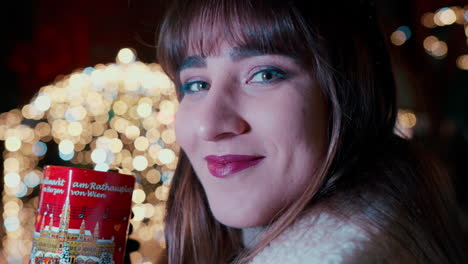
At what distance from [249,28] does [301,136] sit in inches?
8.1

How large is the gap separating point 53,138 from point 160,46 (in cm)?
124

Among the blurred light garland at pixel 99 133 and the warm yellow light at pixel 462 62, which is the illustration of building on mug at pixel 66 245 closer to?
the blurred light garland at pixel 99 133

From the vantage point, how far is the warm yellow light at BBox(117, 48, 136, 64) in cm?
181

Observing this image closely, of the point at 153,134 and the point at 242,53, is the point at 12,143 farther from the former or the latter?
the point at 242,53

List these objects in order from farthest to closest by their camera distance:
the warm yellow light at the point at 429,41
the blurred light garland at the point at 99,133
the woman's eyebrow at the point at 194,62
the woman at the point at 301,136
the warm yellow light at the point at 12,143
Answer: the warm yellow light at the point at 429,41, the warm yellow light at the point at 12,143, the blurred light garland at the point at 99,133, the woman's eyebrow at the point at 194,62, the woman at the point at 301,136

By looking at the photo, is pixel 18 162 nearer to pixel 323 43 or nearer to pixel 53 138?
pixel 53 138

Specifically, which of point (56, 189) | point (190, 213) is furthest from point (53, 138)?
point (56, 189)

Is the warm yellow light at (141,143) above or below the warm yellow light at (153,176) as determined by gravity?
above

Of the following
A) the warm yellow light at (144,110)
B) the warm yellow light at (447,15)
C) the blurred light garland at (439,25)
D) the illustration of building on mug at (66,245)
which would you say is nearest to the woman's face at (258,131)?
the illustration of building on mug at (66,245)

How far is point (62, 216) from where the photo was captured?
0.75 metres

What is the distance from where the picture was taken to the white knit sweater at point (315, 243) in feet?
2.14

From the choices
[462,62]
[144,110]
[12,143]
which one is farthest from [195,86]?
[462,62]

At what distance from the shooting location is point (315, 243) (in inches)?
27.1

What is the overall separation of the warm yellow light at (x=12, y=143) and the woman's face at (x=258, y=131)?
1.53 m
